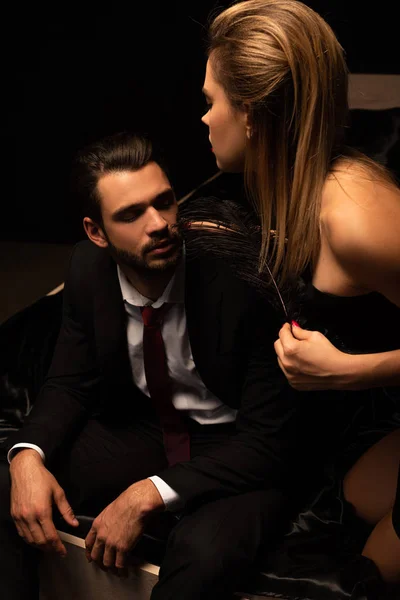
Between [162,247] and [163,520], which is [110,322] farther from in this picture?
[163,520]

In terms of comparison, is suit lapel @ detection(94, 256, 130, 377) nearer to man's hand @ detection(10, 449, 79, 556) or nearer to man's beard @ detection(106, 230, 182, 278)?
man's beard @ detection(106, 230, 182, 278)

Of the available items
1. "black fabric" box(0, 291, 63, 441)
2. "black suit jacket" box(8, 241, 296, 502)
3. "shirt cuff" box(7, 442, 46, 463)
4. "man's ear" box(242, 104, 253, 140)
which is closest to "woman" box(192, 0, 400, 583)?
"man's ear" box(242, 104, 253, 140)

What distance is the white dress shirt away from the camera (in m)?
2.04

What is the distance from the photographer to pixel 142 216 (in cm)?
198

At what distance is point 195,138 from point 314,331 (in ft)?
7.70

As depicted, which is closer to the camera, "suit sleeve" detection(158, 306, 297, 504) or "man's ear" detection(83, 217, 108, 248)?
"suit sleeve" detection(158, 306, 297, 504)

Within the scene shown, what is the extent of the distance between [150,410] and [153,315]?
330 mm

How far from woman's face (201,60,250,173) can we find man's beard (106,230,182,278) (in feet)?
0.87

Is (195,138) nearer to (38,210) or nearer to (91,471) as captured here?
(38,210)

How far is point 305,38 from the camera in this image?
1.58 m

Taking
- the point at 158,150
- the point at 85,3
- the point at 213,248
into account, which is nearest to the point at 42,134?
the point at 85,3

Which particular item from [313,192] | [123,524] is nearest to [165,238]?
[313,192]

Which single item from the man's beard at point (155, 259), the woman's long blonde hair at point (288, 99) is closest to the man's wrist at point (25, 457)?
the man's beard at point (155, 259)

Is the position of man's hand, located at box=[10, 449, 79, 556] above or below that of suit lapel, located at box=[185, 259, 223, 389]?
below
